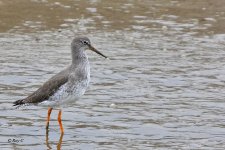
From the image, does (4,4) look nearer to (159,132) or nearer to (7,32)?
(7,32)

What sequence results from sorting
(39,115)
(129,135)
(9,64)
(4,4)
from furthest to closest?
(4,4) < (9,64) < (39,115) < (129,135)

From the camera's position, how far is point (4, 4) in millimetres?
22141

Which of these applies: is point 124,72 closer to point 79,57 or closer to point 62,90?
point 79,57

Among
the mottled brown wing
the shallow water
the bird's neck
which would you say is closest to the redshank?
the mottled brown wing

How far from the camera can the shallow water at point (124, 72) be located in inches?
464

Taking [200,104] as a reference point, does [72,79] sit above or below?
above

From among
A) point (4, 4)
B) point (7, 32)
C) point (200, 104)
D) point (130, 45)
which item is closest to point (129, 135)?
point (200, 104)

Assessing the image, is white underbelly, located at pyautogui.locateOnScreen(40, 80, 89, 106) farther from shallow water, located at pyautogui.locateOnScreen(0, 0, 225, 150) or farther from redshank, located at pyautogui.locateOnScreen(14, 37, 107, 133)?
shallow water, located at pyautogui.locateOnScreen(0, 0, 225, 150)

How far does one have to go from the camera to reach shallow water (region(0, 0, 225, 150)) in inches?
464

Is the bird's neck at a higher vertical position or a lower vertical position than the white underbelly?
higher

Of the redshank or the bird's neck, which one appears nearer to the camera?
the redshank

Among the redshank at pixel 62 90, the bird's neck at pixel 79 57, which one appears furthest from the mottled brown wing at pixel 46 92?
the bird's neck at pixel 79 57

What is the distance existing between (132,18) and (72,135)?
31.5 feet

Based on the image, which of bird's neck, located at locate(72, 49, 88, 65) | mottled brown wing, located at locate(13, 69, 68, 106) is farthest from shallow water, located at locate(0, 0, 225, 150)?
bird's neck, located at locate(72, 49, 88, 65)
